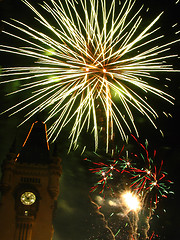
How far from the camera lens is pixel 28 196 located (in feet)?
148

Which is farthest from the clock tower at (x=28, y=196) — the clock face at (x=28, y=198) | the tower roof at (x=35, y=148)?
the tower roof at (x=35, y=148)

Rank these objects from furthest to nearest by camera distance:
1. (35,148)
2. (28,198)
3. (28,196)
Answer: (35,148)
(28,196)
(28,198)

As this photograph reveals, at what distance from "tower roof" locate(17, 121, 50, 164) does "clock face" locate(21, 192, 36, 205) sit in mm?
5899

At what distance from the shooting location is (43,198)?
46219mm

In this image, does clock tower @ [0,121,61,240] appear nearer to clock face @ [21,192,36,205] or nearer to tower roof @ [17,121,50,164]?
clock face @ [21,192,36,205]

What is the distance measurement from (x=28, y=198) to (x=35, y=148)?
35.1 feet

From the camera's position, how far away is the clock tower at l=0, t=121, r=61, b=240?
43.7 m

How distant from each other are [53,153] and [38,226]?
1159cm

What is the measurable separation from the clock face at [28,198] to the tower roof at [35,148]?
5.90 metres

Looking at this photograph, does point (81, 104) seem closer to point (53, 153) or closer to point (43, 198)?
point (43, 198)

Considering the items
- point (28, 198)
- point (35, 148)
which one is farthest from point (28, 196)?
point (35, 148)

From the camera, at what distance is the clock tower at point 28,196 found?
43719 millimetres

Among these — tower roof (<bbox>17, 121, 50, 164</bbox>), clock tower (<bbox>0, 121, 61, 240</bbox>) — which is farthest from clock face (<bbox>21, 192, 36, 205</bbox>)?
tower roof (<bbox>17, 121, 50, 164</bbox>)

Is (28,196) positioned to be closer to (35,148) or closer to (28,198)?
(28,198)
